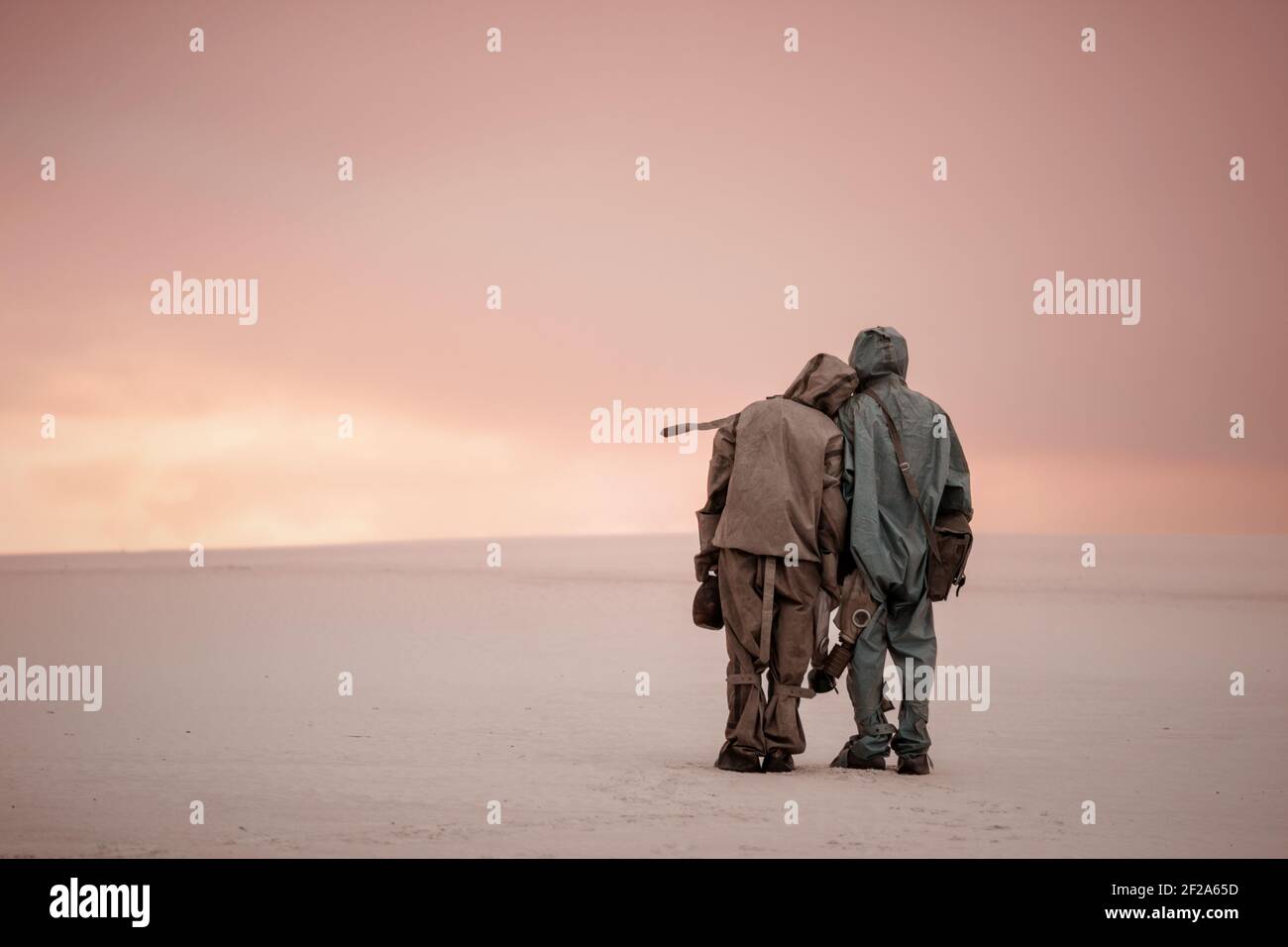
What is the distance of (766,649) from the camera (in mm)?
9039

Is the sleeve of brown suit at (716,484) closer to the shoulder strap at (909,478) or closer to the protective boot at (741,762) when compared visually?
the shoulder strap at (909,478)

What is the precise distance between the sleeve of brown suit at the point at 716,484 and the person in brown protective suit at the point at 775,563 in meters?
0.07

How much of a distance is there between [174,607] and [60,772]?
12.5 metres

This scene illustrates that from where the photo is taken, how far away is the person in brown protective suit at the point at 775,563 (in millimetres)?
9086

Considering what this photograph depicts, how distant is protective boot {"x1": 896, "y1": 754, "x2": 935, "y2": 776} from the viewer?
30.3ft

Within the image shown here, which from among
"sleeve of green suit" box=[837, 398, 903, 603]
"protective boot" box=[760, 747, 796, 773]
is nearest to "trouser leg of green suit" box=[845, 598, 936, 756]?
"sleeve of green suit" box=[837, 398, 903, 603]

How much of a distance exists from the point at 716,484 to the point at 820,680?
1275 millimetres

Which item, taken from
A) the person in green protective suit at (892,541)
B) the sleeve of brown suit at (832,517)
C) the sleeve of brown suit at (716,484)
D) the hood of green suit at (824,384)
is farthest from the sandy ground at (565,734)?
the hood of green suit at (824,384)

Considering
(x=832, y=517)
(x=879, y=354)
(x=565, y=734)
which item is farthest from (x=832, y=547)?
(x=565, y=734)

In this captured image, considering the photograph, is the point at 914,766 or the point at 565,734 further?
the point at 565,734
